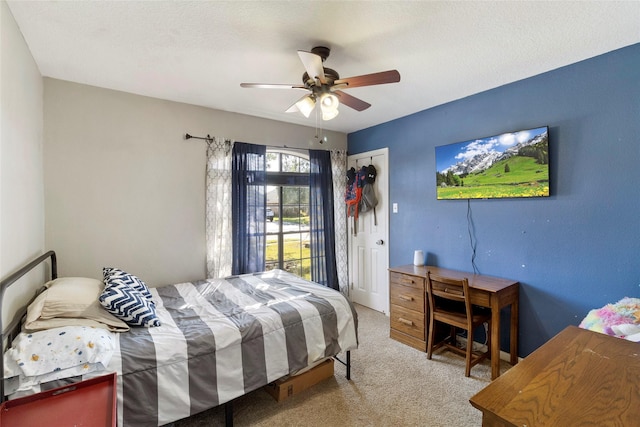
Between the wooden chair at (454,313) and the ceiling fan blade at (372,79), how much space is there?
5.54 feet

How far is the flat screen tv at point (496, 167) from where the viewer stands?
2.44m

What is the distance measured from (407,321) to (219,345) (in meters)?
2.01

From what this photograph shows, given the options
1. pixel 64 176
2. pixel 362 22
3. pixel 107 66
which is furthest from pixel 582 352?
pixel 64 176

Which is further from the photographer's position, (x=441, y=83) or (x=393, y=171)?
(x=393, y=171)

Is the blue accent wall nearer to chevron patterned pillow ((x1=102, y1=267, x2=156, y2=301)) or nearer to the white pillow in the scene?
chevron patterned pillow ((x1=102, y1=267, x2=156, y2=301))

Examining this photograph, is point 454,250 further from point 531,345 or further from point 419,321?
point 531,345

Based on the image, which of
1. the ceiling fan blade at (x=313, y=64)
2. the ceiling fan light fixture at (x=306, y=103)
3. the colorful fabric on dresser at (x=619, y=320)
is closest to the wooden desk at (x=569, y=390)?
the colorful fabric on dresser at (x=619, y=320)

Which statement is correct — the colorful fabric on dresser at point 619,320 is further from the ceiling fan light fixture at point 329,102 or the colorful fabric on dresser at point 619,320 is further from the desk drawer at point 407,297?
the ceiling fan light fixture at point 329,102

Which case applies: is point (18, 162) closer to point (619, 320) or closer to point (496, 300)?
point (496, 300)

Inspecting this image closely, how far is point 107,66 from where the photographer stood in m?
2.27

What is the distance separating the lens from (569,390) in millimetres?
975

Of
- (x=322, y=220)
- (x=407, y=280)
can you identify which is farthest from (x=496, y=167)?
(x=322, y=220)

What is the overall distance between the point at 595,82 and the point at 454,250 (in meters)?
1.78

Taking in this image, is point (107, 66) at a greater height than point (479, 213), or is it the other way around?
point (107, 66)
